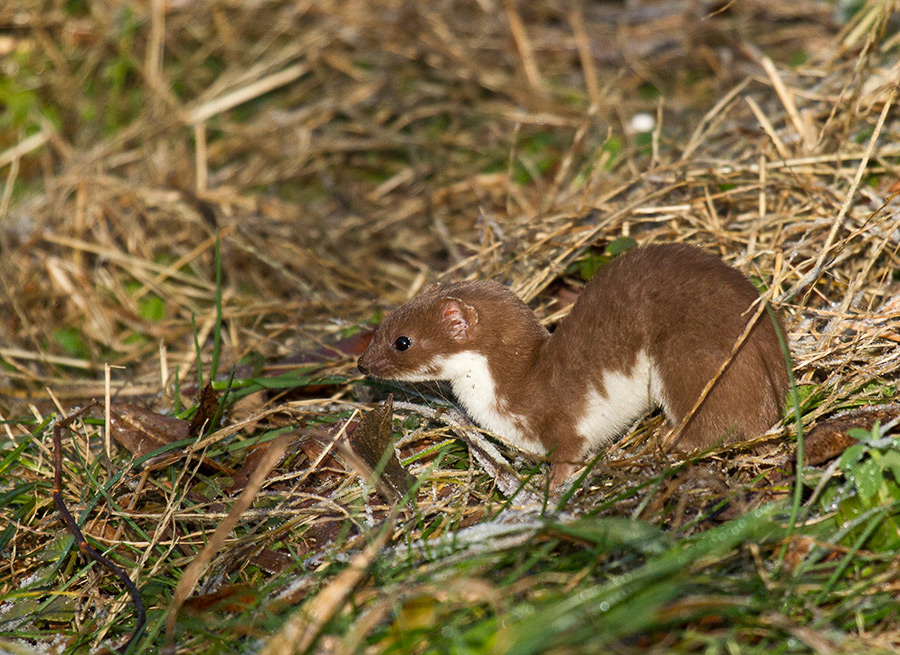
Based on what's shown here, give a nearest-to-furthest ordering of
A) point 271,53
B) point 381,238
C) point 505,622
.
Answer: point 505,622
point 381,238
point 271,53

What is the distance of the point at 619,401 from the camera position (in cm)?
378

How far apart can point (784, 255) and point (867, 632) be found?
216 centimetres

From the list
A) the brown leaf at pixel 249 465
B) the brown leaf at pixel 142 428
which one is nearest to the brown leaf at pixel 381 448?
the brown leaf at pixel 249 465

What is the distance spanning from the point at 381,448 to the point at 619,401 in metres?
1.05

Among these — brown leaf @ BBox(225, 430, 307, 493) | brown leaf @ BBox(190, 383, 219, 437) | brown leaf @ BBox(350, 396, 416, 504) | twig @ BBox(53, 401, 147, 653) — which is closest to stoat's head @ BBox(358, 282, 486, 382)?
brown leaf @ BBox(350, 396, 416, 504)

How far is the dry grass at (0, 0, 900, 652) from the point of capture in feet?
11.9

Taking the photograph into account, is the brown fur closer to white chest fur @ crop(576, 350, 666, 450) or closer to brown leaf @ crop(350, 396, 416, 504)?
white chest fur @ crop(576, 350, 666, 450)

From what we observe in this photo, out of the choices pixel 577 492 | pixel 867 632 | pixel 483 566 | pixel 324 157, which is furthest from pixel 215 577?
pixel 324 157

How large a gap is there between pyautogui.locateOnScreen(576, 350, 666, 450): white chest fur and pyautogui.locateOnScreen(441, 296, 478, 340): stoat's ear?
64cm

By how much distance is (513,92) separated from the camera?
7.39 meters

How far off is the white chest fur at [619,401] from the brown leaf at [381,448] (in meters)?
0.81

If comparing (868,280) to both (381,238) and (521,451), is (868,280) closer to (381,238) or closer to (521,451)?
(521,451)

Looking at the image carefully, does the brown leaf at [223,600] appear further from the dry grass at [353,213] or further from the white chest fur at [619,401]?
the white chest fur at [619,401]

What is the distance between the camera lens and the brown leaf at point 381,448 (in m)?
3.69
